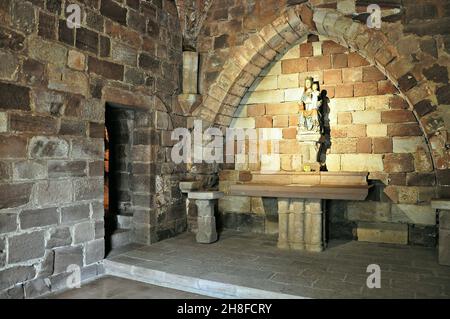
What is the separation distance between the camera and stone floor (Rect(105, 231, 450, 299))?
300 centimetres

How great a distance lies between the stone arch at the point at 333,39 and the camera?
389 cm

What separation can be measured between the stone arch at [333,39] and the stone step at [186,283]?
2.48 meters

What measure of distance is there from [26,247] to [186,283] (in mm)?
1505

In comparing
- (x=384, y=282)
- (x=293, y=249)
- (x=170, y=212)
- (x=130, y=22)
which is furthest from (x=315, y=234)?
(x=130, y=22)

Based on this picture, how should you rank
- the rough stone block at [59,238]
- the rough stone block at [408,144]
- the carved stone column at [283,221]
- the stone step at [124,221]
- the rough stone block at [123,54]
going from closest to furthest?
the rough stone block at [59,238] < the rough stone block at [123,54] < the carved stone column at [283,221] < the rough stone block at [408,144] < the stone step at [124,221]

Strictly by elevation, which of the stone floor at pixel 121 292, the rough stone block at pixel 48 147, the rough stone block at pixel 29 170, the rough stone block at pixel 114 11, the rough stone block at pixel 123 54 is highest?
the rough stone block at pixel 114 11

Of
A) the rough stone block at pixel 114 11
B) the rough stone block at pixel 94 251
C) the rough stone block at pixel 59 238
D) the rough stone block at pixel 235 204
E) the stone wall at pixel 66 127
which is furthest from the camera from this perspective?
the rough stone block at pixel 235 204

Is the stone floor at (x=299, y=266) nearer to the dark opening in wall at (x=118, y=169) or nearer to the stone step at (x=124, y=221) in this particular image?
the stone step at (x=124, y=221)

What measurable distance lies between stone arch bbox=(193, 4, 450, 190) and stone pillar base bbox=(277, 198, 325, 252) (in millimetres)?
1442

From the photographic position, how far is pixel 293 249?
4309mm

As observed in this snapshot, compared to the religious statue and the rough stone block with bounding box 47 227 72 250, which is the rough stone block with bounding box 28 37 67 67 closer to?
the rough stone block with bounding box 47 227 72 250

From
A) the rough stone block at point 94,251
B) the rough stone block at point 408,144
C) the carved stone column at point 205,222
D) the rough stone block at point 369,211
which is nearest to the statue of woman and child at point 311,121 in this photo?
the rough stone block at point 369,211

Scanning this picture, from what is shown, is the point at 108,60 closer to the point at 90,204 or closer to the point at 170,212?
the point at 90,204


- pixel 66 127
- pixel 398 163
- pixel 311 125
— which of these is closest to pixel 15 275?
pixel 66 127
